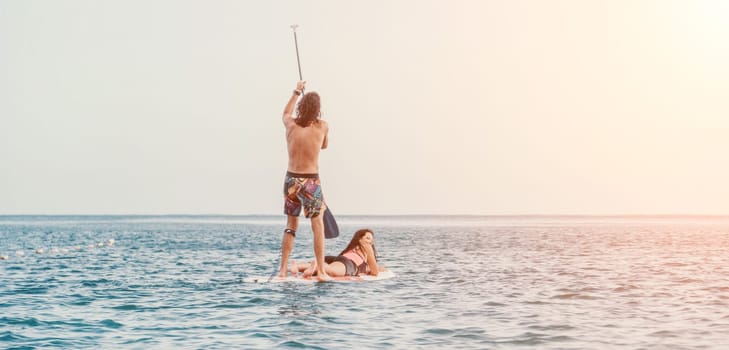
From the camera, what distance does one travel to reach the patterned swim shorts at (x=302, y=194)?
16734 mm

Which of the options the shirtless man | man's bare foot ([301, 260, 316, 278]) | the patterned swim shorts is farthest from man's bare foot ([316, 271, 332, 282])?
the patterned swim shorts

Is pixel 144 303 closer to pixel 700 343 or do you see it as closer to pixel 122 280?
pixel 122 280

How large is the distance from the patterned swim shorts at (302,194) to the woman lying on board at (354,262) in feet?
5.20

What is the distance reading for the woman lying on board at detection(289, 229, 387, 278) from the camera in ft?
60.2

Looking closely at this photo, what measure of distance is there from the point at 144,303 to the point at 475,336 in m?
6.23

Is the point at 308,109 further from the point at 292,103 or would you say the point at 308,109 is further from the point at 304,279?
the point at 304,279

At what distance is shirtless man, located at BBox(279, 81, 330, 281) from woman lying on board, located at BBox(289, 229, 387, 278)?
1405 millimetres

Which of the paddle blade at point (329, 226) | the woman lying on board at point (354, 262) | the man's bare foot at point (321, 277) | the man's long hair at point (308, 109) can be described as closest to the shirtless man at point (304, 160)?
the man's long hair at point (308, 109)

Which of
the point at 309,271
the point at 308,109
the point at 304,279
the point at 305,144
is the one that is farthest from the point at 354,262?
the point at 308,109

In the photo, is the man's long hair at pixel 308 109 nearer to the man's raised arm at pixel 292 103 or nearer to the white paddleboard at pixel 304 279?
the man's raised arm at pixel 292 103

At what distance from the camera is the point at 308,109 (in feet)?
54.5

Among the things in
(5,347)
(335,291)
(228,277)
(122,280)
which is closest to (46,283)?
(122,280)

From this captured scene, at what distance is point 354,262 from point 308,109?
3.91 metres

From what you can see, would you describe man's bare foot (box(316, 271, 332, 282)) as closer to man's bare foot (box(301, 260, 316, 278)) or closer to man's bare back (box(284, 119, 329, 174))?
man's bare foot (box(301, 260, 316, 278))
